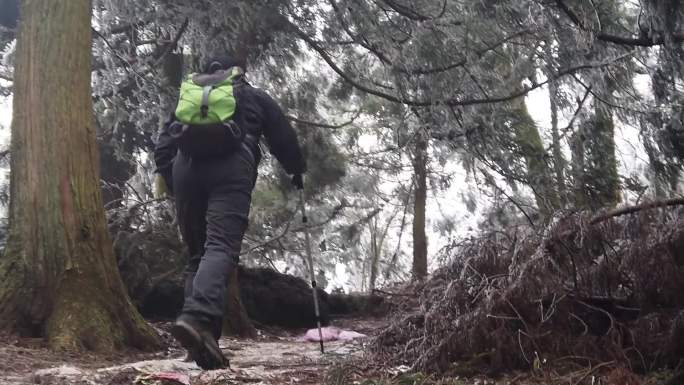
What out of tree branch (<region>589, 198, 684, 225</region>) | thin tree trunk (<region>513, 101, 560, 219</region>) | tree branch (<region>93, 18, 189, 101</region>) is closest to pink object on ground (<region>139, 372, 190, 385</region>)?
tree branch (<region>589, 198, 684, 225</region>)

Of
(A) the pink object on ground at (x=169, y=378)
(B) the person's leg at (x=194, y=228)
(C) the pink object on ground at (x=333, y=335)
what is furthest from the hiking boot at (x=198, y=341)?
(C) the pink object on ground at (x=333, y=335)

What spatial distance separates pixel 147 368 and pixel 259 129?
1.70m

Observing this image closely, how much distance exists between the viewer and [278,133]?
15.4 ft

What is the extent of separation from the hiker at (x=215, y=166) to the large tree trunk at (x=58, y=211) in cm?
62

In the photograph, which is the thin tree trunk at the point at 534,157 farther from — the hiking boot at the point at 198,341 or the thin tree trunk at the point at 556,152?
the hiking boot at the point at 198,341

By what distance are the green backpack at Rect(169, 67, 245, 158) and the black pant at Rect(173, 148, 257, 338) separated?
0.33ft

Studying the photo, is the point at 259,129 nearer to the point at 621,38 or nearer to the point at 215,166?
the point at 215,166

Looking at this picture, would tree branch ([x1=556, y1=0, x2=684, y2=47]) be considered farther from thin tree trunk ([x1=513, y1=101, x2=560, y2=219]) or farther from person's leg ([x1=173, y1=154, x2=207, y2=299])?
person's leg ([x1=173, y1=154, x2=207, y2=299])

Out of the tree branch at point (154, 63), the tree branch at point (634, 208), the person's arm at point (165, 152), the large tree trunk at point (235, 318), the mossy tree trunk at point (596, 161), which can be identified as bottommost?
the large tree trunk at point (235, 318)

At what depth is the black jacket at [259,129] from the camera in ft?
14.8

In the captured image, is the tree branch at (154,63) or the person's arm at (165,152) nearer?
the person's arm at (165,152)

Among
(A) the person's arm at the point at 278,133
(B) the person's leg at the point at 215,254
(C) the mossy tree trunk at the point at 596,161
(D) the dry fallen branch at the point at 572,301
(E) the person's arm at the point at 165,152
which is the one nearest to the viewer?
(D) the dry fallen branch at the point at 572,301

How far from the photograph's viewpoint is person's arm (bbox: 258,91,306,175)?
4652 mm

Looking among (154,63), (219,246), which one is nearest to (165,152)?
(219,246)
